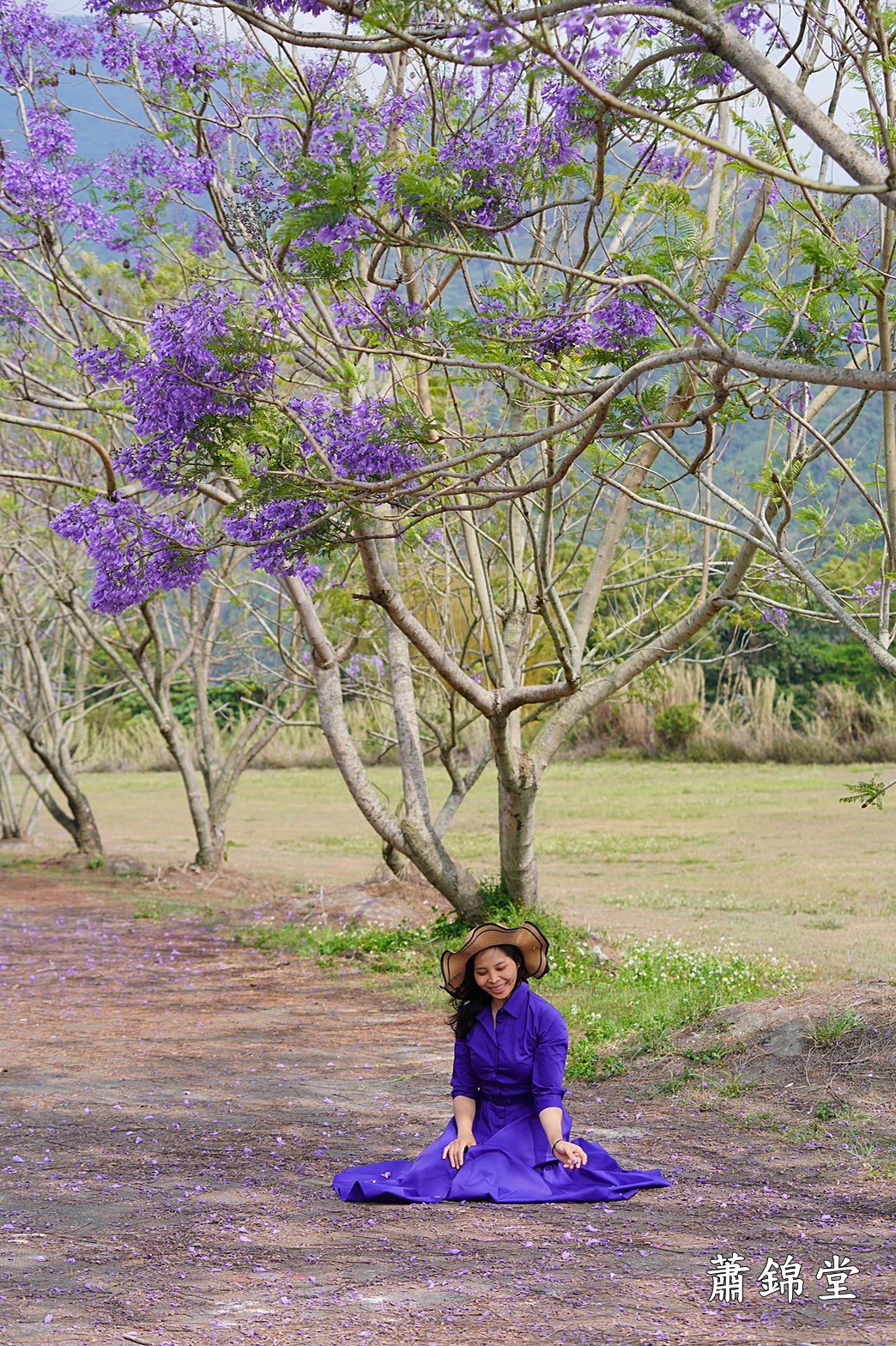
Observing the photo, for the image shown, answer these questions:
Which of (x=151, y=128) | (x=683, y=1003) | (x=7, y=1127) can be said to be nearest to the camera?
(x=7, y=1127)

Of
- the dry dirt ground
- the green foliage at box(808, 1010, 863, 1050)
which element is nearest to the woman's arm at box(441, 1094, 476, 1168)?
the dry dirt ground

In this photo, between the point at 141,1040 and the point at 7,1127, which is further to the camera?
the point at 141,1040

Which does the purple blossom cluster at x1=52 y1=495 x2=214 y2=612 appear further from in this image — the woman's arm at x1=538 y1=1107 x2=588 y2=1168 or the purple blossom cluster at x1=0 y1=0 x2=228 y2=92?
the woman's arm at x1=538 y1=1107 x2=588 y2=1168

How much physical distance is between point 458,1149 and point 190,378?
2707 mm

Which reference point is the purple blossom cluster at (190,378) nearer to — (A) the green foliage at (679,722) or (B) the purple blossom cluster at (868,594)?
(B) the purple blossom cluster at (868,594)

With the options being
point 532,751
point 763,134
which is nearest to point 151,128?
point 532,751

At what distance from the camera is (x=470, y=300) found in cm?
519

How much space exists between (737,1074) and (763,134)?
3.28 m

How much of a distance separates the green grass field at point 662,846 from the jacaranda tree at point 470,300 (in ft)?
7.88

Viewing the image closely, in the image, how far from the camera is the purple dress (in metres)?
3.96

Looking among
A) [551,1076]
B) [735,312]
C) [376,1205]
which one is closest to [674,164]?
[735,312]

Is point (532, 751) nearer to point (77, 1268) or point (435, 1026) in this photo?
point (435, 1026)

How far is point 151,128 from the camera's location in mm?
7988

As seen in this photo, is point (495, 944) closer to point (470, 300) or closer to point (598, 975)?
point (470, 300)
